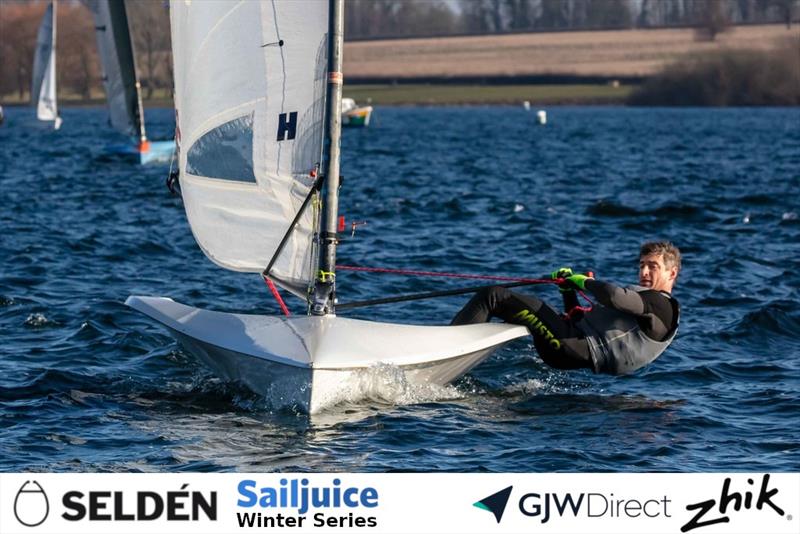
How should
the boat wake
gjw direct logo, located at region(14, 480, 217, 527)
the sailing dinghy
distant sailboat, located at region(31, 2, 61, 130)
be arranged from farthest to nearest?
distant sailboat, located at region(31, 2, 61, 130), the sailing dinghy, the boat wake, gjw direct logo, located at region(14, 480, 217, 527)

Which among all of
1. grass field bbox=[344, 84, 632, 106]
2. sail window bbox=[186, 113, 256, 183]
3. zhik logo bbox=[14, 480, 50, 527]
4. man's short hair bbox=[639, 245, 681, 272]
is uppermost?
sail window bbox=[186, 113, 256, 183]

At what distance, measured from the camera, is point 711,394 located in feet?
33.6

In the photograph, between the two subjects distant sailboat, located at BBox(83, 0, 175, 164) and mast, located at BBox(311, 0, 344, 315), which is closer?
mast, located at BBox(311, 0, 344, 315)

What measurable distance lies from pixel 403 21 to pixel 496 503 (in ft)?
616

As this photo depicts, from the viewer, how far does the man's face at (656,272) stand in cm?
980

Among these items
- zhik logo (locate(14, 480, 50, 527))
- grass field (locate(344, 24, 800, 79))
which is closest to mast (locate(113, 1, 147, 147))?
zhik logo (locate(14, 480, 50, 527))

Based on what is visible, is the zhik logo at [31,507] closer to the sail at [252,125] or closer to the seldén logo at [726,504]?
the seldén logo at [726,504]

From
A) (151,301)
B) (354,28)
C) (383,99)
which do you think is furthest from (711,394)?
(354,28)

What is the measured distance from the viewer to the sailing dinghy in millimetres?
9180

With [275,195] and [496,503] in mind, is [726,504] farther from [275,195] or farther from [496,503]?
[275,195]

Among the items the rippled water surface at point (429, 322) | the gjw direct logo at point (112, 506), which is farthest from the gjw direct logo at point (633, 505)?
the rippled water surface at point (429, 322)

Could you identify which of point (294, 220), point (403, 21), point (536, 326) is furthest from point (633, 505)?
point (403, 21)

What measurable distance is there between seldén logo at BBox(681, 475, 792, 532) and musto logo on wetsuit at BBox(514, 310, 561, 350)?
4.06 meters

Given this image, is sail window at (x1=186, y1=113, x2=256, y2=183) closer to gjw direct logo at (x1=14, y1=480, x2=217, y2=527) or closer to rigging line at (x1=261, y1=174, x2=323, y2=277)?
rigging line at (x1=261, y1=174, x2=323, y2=277)
